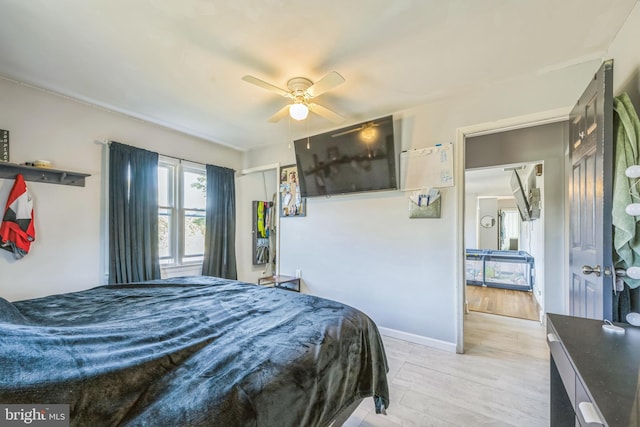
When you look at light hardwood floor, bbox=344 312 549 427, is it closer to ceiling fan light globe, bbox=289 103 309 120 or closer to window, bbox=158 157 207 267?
ceiling fan light globe, bbox=289 103 309 120

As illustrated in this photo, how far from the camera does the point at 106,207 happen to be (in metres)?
2.96

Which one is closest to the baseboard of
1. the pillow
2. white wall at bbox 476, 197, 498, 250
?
the pillow

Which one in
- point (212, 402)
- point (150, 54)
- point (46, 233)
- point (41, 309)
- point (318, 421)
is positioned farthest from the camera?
point (46, 233)

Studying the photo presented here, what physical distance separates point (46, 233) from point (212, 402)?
2.82 meters

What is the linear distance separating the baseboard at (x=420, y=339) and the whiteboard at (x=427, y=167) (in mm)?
1592

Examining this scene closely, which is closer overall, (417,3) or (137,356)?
(137,356)

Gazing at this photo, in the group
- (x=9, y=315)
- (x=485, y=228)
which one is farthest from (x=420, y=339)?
(x=485, y=228)

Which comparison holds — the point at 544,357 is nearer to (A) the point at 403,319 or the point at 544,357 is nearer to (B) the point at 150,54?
(A) the point at 403,319

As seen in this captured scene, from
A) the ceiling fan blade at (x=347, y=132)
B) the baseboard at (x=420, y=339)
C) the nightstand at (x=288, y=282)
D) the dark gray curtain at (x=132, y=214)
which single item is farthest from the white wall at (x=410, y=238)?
the dark gray curtain at (x=132, y=214)

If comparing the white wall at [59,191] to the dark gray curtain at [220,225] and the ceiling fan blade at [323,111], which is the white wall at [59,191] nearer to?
the dark gray curtain at [220,225]

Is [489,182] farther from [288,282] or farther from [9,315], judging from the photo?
[9,315]

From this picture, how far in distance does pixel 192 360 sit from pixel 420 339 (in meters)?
2.49

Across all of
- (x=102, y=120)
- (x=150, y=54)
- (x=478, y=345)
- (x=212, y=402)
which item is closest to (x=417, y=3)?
(x=150, y=54)

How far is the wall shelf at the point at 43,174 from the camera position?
2346 millimetres
